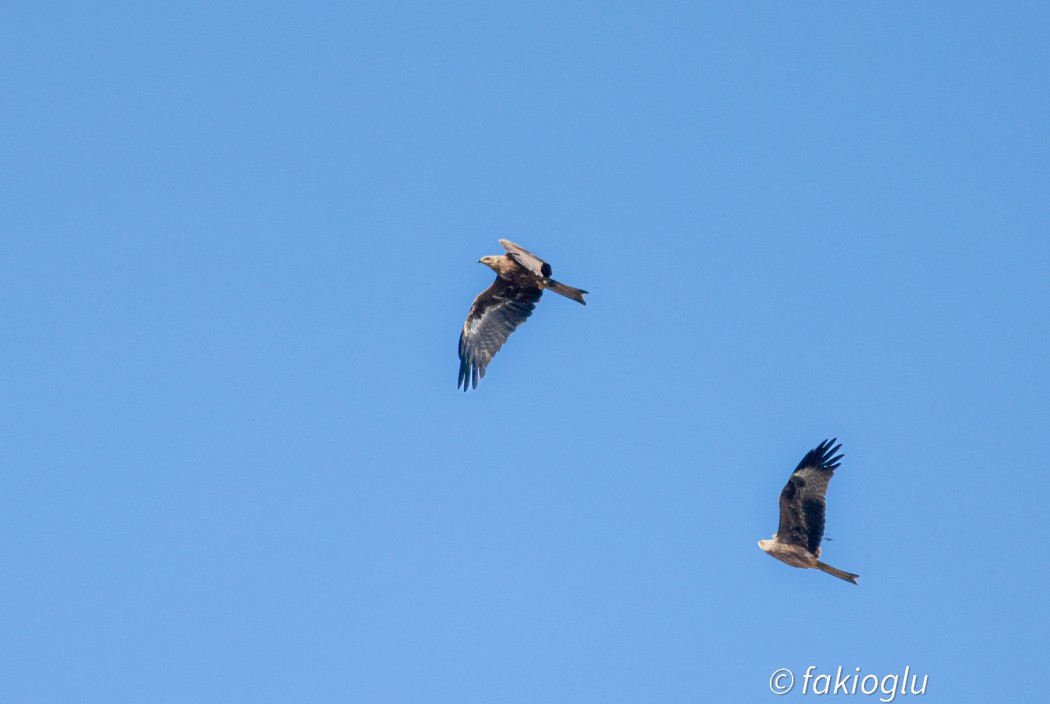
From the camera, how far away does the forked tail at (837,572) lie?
16.7 m

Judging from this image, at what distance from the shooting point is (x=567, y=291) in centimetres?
1722

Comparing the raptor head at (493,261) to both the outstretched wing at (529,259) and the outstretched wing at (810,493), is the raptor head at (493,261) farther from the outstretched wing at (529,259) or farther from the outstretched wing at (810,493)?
the outstretched wing at (810,493)

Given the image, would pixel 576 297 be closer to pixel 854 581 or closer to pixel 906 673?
pixel 854 581

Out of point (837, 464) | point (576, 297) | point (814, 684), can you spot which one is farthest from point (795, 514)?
point (576, 297)

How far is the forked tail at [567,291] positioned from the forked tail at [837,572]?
191 inches

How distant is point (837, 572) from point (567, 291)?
17.0 feet

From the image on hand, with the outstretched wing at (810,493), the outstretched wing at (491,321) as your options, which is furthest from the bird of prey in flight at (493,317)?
the outstretched wing at (810,493)

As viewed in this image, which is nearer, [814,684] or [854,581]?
[854,581]

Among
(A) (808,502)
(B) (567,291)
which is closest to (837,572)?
(A) (808,502)

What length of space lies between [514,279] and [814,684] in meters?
7.12

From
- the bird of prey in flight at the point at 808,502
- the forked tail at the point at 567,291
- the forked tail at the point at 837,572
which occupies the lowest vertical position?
the forked tail at the point at 837,572

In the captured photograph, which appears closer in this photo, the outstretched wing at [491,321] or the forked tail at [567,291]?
the forked tail at [567,291]

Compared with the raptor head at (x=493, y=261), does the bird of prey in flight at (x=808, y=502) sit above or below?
below

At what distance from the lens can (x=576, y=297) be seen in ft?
56.0
